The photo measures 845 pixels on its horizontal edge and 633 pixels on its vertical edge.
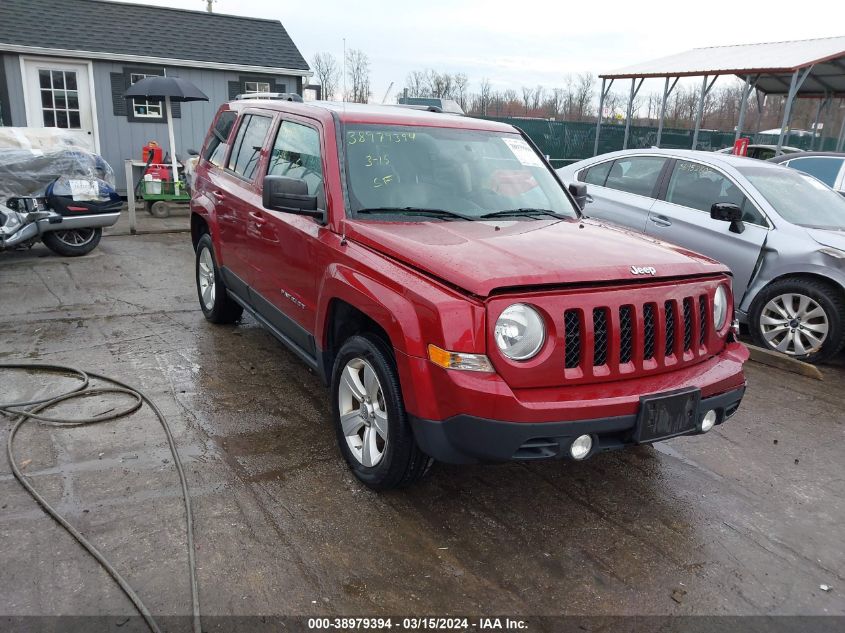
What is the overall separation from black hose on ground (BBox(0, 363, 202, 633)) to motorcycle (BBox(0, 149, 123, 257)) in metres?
3.81

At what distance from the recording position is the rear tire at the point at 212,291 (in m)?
5.80

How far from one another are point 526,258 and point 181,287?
554cm

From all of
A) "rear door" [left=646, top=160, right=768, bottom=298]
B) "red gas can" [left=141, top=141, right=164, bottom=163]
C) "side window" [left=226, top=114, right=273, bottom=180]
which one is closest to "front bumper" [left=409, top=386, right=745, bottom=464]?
"side window" [left=226, top=114, right=273, bottom=180]

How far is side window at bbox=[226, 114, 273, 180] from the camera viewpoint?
479 cm

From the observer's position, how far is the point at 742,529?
3.29 metres

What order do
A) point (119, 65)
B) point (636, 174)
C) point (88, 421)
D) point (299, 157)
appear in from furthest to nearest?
point (119, 65) < point (636, 174) < point (299, 157) < point (88, 421)

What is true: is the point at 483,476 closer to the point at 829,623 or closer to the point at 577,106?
the point at 829,623

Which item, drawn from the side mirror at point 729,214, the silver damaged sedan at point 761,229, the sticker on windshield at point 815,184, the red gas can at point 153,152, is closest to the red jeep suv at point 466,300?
the silver damaged sedan at point 761,229

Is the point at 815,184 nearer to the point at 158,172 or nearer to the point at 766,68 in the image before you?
the point at 766,68

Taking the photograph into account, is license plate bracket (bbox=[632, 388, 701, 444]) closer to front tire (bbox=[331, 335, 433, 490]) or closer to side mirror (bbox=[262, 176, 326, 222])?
front tire (bbox=[331, 335, 433, 490])

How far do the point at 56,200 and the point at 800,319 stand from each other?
827 centimetres

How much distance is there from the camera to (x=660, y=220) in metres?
6.66

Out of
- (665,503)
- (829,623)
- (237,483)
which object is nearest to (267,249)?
(237,483)

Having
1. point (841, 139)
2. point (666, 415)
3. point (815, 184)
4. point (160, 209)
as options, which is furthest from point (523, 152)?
point (841, 139)
